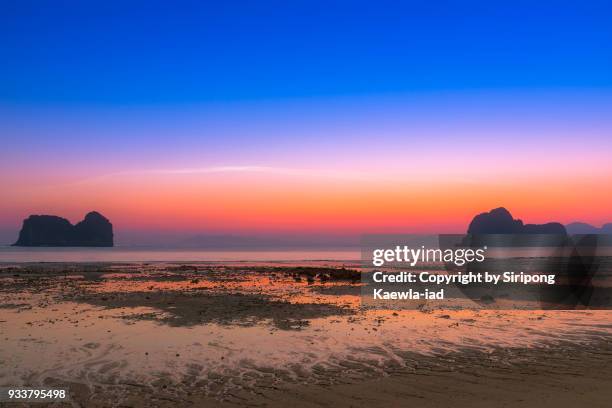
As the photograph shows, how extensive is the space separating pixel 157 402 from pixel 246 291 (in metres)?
24.6

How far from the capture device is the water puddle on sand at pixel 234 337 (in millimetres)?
12758

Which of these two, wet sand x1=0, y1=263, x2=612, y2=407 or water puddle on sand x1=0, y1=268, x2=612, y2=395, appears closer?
wet sand x1=0, y1=263, x2=612, y2=407

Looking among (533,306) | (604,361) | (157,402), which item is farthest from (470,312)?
(157,402)

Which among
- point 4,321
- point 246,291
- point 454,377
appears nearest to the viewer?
point 454,377

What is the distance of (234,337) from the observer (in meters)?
17.5

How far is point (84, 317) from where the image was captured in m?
21.9

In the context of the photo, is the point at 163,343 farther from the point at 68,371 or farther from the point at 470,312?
the point at 470,312

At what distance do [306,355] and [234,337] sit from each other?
12.7ft

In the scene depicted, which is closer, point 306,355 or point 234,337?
point 306,355

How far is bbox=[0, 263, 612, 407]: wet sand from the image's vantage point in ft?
36.0

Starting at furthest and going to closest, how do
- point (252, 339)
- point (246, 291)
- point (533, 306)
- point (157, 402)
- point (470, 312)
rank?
point (246, 291), point (533, 306), point (470, 312), point (252, 339), point (157, 402)

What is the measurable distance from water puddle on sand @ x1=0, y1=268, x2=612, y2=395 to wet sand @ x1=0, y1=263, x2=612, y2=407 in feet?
0.20

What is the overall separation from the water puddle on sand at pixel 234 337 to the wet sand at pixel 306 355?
62 millimetres

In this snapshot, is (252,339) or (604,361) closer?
(604,361)
